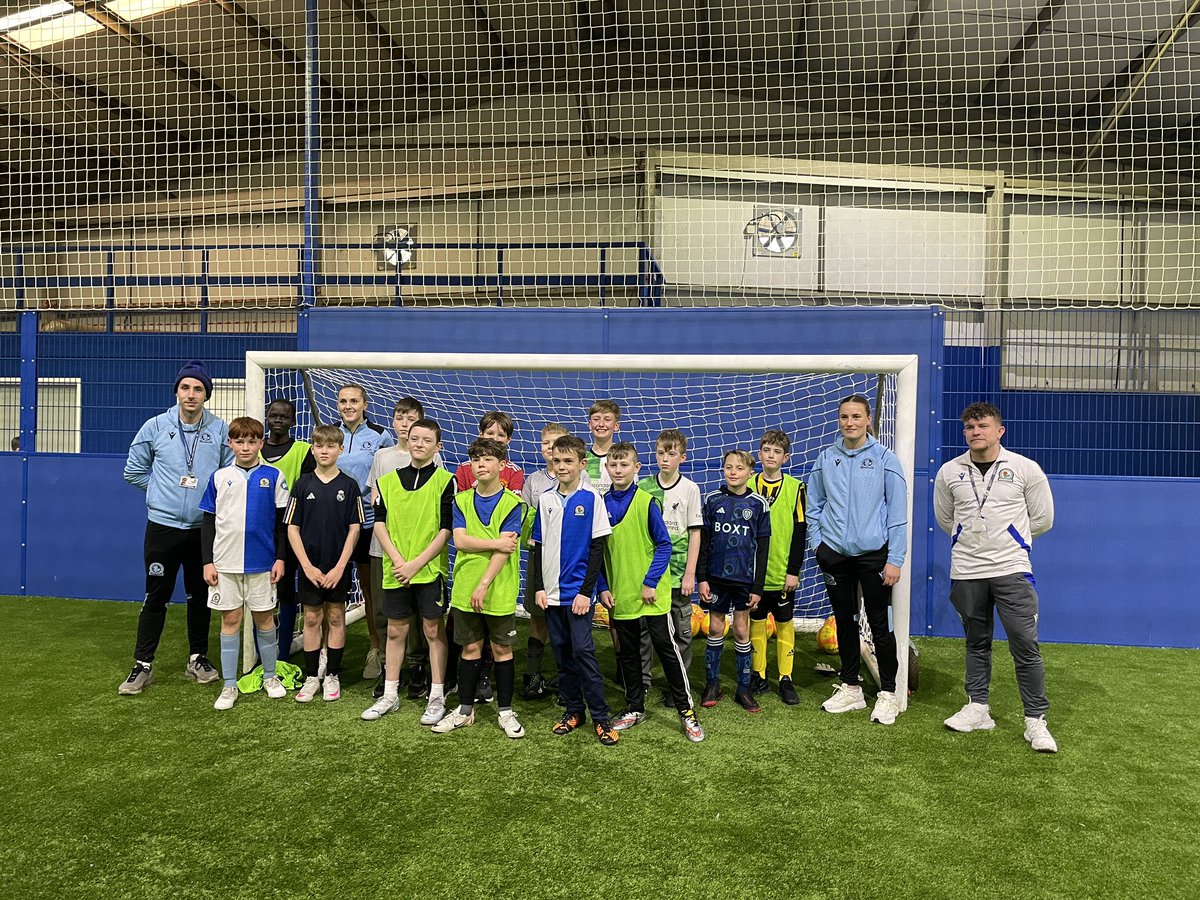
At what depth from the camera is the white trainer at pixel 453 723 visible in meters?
3.59

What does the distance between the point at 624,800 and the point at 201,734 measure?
1852mm

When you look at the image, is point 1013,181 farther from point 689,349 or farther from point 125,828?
point 125,828

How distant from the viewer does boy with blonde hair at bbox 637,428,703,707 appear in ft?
12.9

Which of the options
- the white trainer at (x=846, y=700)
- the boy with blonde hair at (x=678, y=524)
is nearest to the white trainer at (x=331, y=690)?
the boy with blonde hair at (x=678, y=524)

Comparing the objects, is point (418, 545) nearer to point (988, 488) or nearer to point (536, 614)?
point (536, 614)

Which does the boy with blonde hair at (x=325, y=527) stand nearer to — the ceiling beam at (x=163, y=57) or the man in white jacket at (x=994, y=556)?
the man in white jacket at (x=994, y=556)

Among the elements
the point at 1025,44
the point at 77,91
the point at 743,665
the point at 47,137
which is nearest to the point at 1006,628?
the point at 743,665

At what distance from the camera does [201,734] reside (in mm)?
3541

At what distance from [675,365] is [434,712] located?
80.3 inches

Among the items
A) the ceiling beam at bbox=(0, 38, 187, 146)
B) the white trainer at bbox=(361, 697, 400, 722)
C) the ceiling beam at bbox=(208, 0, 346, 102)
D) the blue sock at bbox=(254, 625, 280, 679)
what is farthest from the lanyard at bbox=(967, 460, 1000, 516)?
the ceiling beam at bbox=(0, 38, 187, 146)

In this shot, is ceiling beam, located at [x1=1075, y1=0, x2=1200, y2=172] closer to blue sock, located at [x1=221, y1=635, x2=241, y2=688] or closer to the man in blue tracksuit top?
the man in blue tracksuit top

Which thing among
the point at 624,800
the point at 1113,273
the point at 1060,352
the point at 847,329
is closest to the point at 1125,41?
the point at 1113,273

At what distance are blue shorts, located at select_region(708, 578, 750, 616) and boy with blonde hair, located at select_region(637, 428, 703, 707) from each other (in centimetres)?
13

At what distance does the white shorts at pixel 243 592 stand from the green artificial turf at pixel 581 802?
462mm
